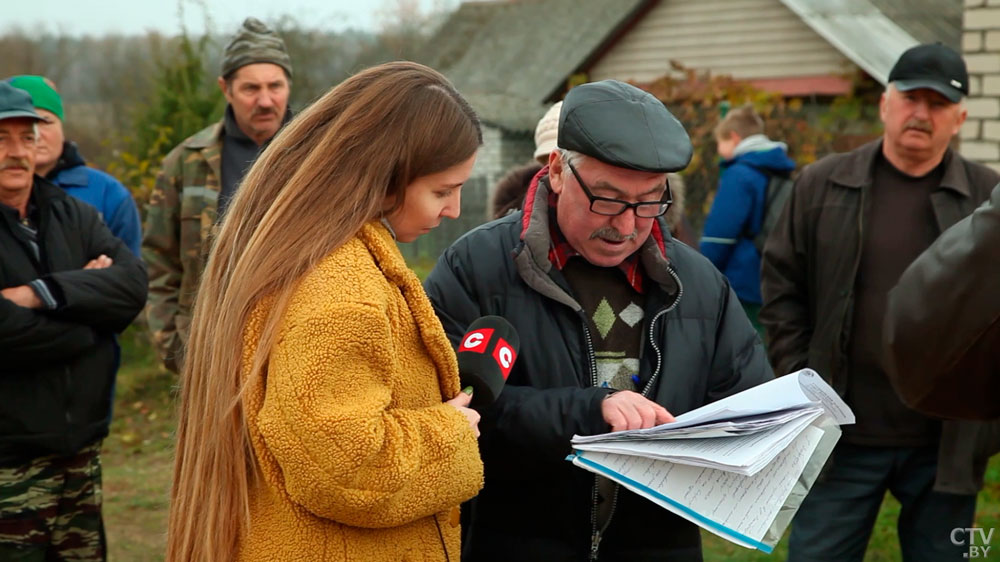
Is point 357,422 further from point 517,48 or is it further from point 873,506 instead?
point 517,48

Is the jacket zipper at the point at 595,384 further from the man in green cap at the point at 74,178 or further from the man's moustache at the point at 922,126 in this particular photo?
the man in green cap at the point at 74,178

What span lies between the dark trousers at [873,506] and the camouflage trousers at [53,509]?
2708 millimetres

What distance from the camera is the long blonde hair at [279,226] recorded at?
7.12 feet

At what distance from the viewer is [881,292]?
420 centimetres

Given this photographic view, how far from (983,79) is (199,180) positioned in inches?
262

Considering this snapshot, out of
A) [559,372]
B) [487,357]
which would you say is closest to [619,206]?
[559,372]

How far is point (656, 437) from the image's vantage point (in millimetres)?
2373

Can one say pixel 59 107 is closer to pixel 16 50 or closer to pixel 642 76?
pixel 642 76

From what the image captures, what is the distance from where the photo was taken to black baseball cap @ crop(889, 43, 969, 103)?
4285 millimetres

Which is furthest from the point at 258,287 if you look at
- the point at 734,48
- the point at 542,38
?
the point at 542,38

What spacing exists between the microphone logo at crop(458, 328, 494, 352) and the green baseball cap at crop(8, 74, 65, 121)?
3.60m

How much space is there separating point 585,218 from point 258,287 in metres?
0.93

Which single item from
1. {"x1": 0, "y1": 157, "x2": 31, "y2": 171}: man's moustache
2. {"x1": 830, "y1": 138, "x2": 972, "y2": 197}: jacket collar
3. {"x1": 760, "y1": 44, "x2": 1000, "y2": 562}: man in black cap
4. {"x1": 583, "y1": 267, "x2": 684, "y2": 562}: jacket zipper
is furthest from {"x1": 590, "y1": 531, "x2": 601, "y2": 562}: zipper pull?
{"x1": 0, "y1": 157, "x2": 31, "y2": 171}: man's moustache

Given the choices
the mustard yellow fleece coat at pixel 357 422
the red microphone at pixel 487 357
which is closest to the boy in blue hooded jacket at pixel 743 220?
the red microphone at pixel 487 357
